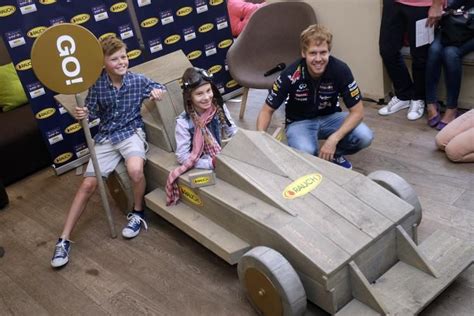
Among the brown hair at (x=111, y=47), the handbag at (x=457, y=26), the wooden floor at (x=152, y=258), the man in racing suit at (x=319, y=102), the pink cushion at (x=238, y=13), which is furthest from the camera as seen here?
the pink cushion at (x=238, y=13)

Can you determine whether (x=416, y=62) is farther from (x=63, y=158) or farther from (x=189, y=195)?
(x=63, y=158)

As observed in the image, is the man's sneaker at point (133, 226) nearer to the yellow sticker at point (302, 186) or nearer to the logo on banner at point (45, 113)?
the yellow sticker at point (302, 186)

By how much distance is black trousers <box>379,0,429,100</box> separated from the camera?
3.38m

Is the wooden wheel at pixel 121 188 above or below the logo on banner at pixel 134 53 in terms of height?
below

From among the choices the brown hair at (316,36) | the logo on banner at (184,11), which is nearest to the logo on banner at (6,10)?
the logo on banner at (184,11)

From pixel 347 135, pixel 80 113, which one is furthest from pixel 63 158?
pixel 347 135

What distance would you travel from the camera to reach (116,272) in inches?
102

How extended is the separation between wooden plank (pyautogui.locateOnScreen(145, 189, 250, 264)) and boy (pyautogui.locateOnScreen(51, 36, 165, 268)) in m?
0.19

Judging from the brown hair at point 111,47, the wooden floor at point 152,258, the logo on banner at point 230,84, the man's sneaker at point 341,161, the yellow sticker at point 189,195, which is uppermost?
the brown hair at point 111,47

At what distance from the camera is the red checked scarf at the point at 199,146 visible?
257 cm

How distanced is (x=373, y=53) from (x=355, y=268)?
7.43ft

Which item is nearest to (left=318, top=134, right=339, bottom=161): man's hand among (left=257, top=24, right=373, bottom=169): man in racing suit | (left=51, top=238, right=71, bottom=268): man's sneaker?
(left=257, top=24, right=373, bottom=169): man in racing suit

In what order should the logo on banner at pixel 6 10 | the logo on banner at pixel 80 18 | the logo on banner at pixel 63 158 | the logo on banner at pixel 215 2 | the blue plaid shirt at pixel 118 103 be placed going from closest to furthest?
the blue plaid shirt at pixel 118 103 → the logo on banner at pixel 6 10 → the logo on banner at pixel 80 18 → the logo on banner at pixel 63 158 → the logo on banner at pixel 215 2

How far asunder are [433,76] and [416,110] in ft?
0.87
